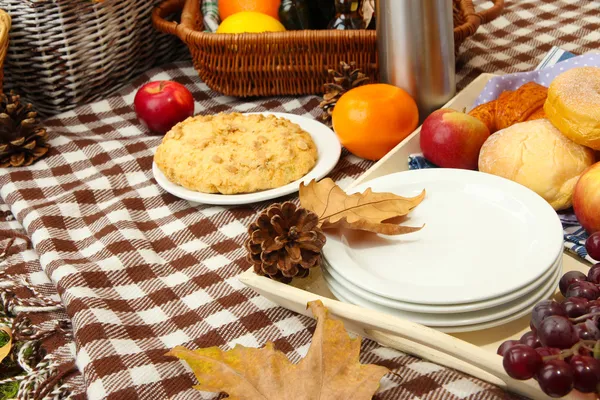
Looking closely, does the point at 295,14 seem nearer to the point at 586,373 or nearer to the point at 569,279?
the point at 569,279

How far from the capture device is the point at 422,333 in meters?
0.64

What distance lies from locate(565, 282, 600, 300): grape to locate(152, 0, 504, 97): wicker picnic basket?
2.26ft

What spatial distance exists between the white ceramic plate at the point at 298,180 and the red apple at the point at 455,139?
0.17m

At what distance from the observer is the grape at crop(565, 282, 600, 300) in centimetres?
62

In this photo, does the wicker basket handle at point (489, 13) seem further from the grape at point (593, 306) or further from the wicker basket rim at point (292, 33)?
the grape at point (593, 306)

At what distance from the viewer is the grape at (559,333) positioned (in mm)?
550

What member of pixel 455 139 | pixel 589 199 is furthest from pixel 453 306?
pixel 455 139

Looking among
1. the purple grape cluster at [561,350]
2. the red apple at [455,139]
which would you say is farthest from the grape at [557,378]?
the red apple at [455,139]

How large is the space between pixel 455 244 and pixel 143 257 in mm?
434

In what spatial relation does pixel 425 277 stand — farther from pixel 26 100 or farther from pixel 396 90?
pixel 26 100

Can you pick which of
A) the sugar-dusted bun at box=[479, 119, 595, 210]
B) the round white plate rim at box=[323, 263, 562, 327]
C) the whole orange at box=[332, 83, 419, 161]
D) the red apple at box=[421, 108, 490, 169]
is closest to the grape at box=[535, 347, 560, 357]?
the round white plate rim at box=[323, 263, 562, 327]

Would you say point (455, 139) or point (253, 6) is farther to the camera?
point (253, 6)

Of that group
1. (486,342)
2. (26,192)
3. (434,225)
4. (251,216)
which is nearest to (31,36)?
(26,192)

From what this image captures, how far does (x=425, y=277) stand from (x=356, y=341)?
122 millimetres
